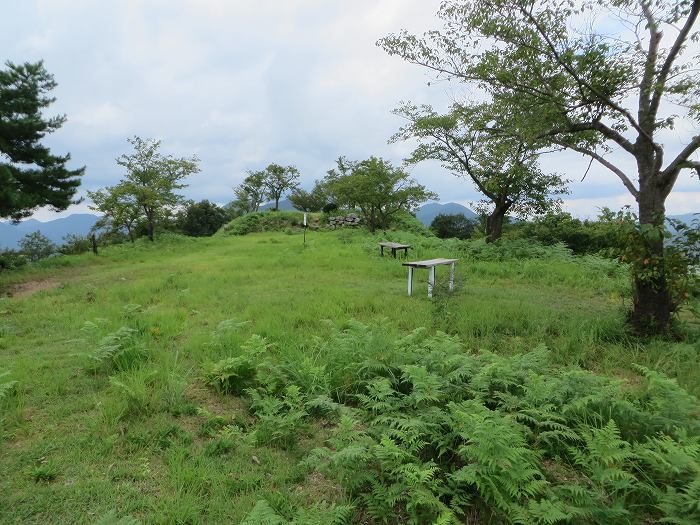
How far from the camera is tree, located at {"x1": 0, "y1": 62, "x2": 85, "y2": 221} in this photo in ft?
38.4

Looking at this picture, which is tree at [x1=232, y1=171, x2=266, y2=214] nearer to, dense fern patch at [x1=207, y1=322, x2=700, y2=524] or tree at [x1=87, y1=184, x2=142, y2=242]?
tree at [x1=87, y1=184, x2=142, y2=242]

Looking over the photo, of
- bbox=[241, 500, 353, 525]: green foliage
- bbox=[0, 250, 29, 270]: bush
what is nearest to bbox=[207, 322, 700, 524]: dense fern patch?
bbox=[241, 500, 353, 525]: green foliage

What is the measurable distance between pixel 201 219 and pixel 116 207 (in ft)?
52.1

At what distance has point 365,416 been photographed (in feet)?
10.6

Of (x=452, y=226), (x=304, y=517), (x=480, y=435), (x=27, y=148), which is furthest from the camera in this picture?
(x=452, y=226)

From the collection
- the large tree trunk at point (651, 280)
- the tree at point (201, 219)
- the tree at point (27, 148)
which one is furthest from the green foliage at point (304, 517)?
the tree at point (201, 219)

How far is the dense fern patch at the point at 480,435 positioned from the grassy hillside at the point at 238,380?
Answer: 3 cm

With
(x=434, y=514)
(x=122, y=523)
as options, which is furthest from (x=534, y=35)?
(x=122, y=523)

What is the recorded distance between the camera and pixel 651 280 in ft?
16.3

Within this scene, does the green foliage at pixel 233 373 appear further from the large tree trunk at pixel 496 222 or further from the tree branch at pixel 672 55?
the large tree trunk at pixel 496 222

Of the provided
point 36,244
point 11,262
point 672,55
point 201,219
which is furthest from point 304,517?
point 36,244

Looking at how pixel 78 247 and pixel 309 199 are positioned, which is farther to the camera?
pixel 309 199

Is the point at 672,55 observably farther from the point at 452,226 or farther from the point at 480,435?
the point at 452,226

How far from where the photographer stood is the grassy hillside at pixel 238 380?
2434mm
